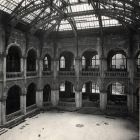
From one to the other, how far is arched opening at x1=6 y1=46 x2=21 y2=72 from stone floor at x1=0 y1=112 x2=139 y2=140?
7.58m

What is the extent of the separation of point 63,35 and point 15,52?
8153mm

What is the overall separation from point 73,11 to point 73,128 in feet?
50.3

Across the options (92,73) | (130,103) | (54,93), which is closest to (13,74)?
(54,93)

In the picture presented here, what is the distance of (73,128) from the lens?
19188 mm

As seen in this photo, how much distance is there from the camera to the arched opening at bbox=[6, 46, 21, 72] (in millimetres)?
22734

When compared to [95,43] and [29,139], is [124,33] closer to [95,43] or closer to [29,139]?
[95,43]

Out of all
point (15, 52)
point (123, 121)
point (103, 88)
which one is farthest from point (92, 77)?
point (15, 52)

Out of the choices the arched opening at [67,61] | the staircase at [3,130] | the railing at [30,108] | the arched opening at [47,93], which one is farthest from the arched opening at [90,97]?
the staircase at [3,130]

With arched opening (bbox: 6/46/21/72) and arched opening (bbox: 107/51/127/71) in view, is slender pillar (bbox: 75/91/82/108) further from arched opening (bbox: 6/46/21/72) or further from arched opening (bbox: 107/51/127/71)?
arched opening (bbox: 6/46/21/72)

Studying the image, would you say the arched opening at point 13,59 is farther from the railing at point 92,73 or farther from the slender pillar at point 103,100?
the slender pillar at point 103,100

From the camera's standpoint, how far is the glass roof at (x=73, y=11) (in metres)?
18.4

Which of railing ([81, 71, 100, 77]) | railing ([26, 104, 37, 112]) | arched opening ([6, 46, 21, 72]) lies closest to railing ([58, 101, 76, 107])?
railing ([26, 104, 37, 112])

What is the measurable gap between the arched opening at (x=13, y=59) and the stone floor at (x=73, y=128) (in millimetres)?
7577

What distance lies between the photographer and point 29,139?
16234mm
